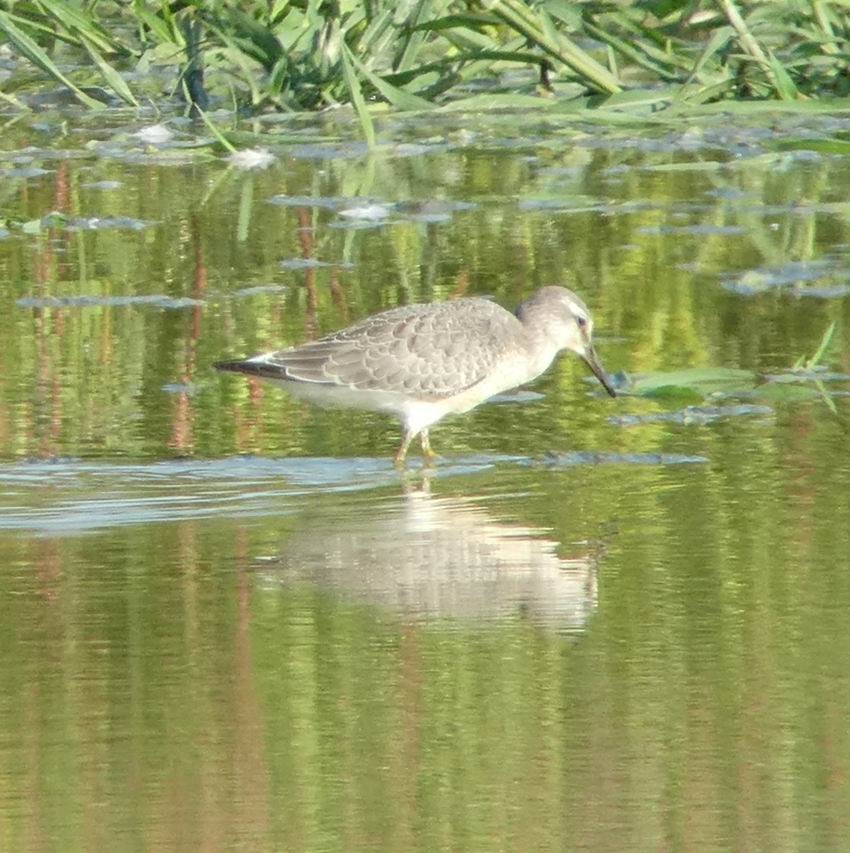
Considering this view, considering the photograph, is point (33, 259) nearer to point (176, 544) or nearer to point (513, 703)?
point (176, 544)

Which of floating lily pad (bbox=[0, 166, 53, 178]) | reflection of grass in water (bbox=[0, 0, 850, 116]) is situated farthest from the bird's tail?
floating lily pad (bbox=[0, 166, 53, 178])

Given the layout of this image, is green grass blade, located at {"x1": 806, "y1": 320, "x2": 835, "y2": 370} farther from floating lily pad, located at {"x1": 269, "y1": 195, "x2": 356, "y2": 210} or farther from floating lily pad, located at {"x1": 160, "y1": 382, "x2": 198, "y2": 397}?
floating lily pad, located at {"x1": 269, "y1": 195, "x2": 356, "y2": 210}

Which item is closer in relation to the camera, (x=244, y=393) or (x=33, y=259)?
(x=244, y=393)

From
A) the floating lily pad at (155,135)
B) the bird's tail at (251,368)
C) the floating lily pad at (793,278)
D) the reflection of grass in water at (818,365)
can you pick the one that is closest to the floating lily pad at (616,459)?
the reflection of grass in water at (818,365)

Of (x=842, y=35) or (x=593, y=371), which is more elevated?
(x=842, y=35)

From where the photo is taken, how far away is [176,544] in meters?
6.10

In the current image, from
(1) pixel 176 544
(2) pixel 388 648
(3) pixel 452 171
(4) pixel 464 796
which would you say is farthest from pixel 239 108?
(4) pixel 464 796

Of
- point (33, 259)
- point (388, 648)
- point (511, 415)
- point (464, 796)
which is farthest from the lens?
point (33, 259)

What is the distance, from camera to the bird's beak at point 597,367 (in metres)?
7.80

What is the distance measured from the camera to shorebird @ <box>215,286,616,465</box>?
24.4ft

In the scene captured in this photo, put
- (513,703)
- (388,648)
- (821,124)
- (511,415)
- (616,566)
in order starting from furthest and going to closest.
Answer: (821,124) → (511,415) → (616,566) → (388,648) → (513,703)

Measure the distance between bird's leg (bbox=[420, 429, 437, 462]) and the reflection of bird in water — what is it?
67 cm

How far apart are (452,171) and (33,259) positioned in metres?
2.95

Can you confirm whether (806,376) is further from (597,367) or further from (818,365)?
(597,367)
